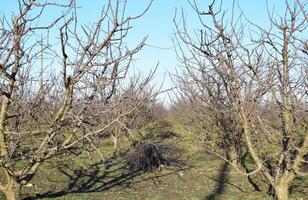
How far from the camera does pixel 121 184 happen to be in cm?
1302

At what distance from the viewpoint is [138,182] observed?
13375mm

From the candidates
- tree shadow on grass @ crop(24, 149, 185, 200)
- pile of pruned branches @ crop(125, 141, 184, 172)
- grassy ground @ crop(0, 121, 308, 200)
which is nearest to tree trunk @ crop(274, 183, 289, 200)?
grassy ground @ crop(0, 121, 308, 200)

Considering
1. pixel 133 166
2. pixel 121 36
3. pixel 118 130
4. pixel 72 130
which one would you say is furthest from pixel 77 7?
pixel 118 130

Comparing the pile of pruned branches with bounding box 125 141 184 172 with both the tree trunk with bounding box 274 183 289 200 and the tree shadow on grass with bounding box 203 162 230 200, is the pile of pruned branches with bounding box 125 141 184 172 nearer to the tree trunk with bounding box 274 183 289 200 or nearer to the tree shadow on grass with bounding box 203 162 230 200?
the tree shadow on grass with bounding box 203 162 230 200

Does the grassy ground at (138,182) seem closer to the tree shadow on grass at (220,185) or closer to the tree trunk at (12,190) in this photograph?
the tree shadow on grass at (220,185)

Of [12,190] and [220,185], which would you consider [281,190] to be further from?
[220,185]

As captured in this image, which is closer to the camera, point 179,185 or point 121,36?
point 121,36

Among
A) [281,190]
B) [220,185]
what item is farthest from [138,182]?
[281,190]

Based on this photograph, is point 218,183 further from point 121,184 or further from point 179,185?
point 121,184

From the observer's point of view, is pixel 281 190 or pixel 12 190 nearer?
pixel 281 190

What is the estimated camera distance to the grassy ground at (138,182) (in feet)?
36.1

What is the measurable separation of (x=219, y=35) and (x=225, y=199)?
259 inches

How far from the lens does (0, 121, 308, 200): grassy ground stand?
11.0 meters

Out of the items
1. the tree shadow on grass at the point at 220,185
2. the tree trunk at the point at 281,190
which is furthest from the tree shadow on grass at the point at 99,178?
the tree trunk at the point at 281,190
